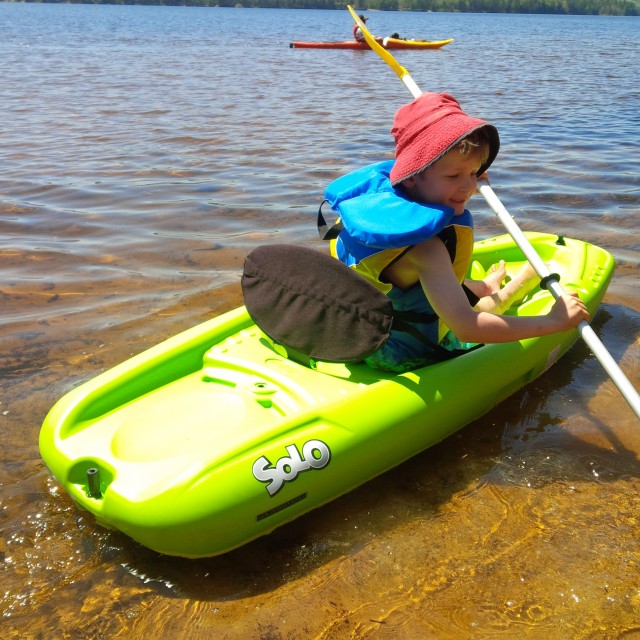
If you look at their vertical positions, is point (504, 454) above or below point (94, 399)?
below

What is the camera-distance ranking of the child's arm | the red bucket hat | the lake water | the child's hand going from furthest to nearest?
the child's hand
the child's arm
the red bucket hat
the lake water

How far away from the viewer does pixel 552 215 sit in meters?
6.16

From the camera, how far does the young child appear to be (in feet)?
8.55

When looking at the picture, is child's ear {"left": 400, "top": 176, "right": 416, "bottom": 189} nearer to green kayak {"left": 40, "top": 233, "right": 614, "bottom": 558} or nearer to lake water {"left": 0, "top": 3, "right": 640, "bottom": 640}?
green kayak {"left": 40, "top": 233, "right": 614, "bottom": 558}

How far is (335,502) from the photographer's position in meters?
2.83

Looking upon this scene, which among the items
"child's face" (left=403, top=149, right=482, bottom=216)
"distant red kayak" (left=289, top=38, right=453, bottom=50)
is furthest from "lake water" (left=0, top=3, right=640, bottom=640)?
"distant red kayak" (left=289, top=38, right=453, bottom=50)

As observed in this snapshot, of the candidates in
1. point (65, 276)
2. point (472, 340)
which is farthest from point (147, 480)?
point (65, 276)

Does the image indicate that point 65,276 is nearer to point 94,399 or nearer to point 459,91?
point 94,399

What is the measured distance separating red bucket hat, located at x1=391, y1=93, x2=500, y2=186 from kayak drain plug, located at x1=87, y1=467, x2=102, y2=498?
1427mm

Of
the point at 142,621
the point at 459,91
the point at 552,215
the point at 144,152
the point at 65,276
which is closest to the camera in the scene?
the point at 142,621

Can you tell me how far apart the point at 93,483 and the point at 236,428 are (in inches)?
20.4

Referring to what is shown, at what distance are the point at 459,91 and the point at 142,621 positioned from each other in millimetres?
12646

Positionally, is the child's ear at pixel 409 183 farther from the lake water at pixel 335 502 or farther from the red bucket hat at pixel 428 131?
the lake water at pixel 335 502

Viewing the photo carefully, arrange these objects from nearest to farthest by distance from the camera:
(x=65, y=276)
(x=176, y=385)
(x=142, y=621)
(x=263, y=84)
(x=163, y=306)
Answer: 1. (x=142, y=621)
2. (x=176, y=385)
3. (x=163, y=306)
4. (x=65, y=276)
5. (x=263, y=84)
